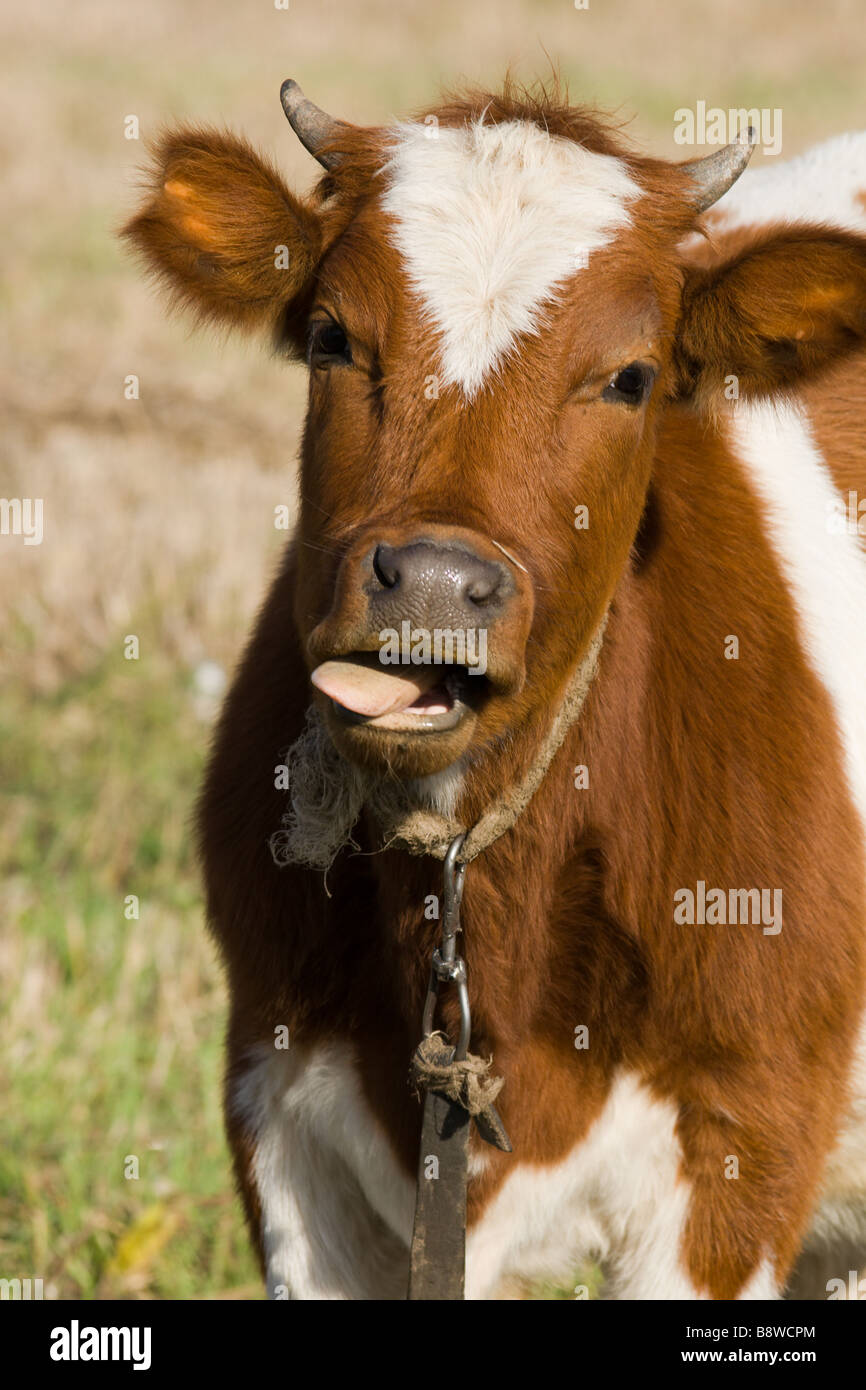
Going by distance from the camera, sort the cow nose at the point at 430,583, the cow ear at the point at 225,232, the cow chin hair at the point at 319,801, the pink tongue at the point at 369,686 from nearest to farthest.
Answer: the cow nose at the point at 430,583 → the pink tongue at the point at 369,686 → the cow chin hair at the point at 319,801 → the cow ear at the point at 225,232

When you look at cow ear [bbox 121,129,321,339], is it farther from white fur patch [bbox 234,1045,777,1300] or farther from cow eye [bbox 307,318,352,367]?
white fur patch [bbox 234,1045,777,1300]

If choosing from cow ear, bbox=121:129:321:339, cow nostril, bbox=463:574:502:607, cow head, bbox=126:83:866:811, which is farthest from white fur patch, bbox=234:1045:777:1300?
cow ear, bbox=121:129:321:339

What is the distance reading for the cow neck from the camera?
119 inches

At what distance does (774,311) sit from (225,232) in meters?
1.10

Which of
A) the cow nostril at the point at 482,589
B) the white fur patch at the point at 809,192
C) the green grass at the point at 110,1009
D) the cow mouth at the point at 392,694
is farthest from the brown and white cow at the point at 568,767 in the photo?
the white fur patch at the point at 809,192

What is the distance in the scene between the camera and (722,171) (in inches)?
130

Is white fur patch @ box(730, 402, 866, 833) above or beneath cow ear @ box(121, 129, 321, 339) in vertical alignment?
beneath

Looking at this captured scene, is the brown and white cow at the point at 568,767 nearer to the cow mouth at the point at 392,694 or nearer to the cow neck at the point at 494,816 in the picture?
the cow neck at the point at 494,816

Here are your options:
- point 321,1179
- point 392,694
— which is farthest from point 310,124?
point 321,1179

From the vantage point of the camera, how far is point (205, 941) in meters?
5.60

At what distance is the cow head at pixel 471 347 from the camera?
267 cm

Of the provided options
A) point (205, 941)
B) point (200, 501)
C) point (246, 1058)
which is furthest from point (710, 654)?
point (200, 501)
